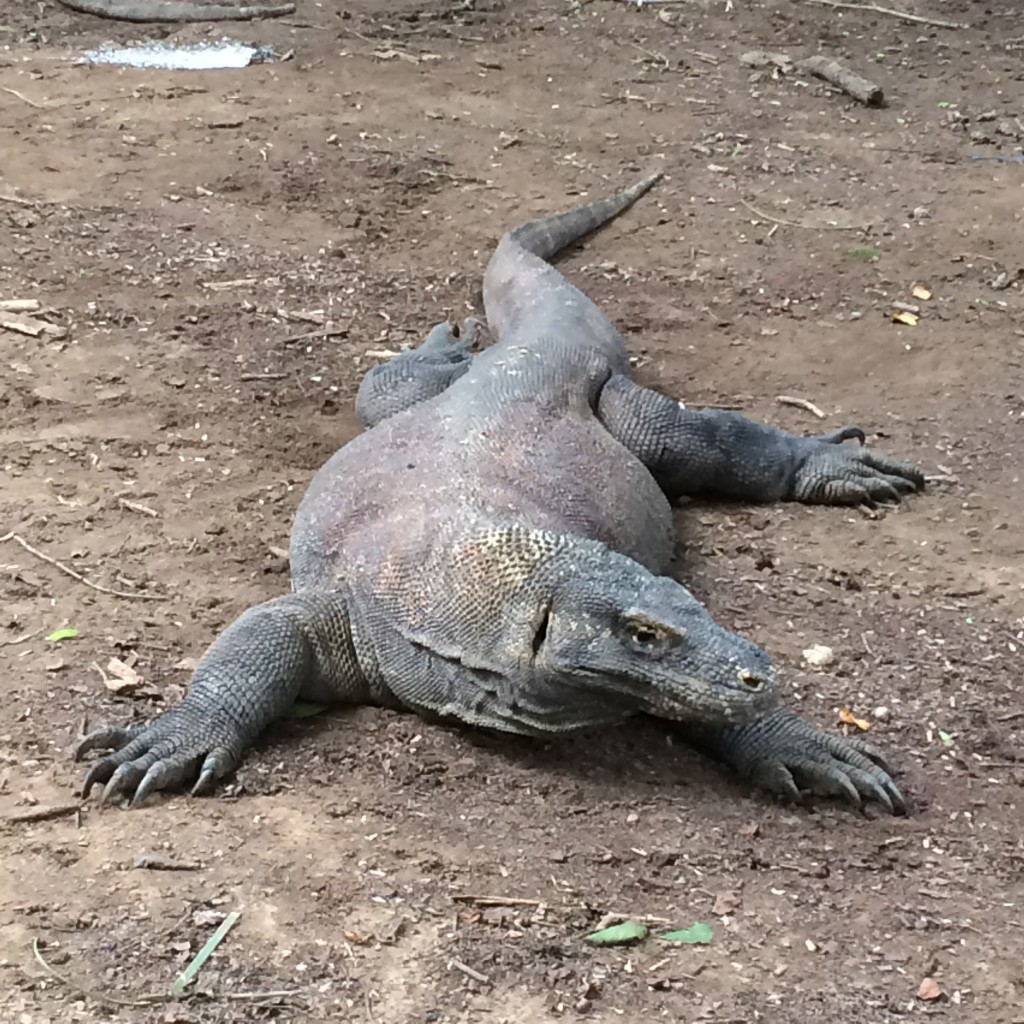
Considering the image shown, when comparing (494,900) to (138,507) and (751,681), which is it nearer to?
(751,681)

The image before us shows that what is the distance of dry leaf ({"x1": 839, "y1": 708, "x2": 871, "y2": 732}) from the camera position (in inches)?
148

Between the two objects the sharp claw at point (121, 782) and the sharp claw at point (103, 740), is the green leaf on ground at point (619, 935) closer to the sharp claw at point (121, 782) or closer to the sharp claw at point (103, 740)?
the sharp claw at point (121, 782)

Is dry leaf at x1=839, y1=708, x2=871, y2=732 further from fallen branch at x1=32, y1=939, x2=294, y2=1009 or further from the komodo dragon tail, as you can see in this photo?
the komodo dragon tail

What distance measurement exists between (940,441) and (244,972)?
12.0 ft

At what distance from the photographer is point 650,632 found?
10.2 ft

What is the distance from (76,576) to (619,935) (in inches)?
85.5

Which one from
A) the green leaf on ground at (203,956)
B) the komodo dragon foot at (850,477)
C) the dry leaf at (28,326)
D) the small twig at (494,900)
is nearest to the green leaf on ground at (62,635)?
the green leaf on ground at (203,956)

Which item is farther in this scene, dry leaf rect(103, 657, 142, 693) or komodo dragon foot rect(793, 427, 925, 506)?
komodo dragon foot rect(793, 427, 925, 506)

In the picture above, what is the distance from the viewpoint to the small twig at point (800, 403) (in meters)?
5.61

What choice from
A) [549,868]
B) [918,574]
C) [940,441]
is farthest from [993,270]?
[549,868]

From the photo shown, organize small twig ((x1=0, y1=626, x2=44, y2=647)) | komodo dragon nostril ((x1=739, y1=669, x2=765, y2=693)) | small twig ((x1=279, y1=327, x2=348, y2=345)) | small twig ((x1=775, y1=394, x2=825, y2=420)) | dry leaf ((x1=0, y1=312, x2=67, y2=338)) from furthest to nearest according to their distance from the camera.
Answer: small twig ((x1=279, y1=327, x2=348, y2=345)), dry leaf ((x1=0, y1=312, x2=67, y2=338)), small twig ((x1=775, y1=394, x2=825, y2=420)), small twig ((x1=0, y1=626, x2=44, y2=647)), komodo dragon nostril ((x1=739, y1=669, x2=765, y2=693))

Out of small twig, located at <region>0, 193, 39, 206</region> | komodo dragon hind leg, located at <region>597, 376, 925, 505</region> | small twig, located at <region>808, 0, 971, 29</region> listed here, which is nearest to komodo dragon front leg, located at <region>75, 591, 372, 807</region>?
komodo dragon hind leg, located at <region>597, 376, 925, 505</region>

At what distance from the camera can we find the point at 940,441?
5.37m

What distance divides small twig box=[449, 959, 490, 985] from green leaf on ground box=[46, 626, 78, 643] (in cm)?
171
